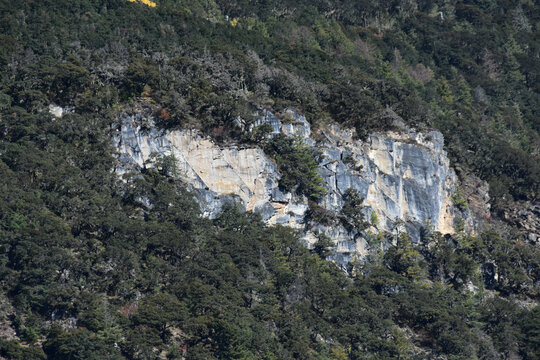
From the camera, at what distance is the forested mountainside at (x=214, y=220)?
63.8 meters

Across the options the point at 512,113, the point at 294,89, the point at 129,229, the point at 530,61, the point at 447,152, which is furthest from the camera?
the point at 530,61

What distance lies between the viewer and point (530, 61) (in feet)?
437

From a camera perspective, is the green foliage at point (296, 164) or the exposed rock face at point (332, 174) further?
the green foliage at point (296, 164)

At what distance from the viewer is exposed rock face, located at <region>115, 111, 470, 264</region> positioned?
79125mm

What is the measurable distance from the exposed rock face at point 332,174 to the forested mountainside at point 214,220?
765 millimetres

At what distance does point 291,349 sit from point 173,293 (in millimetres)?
8793

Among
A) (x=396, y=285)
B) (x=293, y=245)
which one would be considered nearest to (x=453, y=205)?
(x=396, y=285)

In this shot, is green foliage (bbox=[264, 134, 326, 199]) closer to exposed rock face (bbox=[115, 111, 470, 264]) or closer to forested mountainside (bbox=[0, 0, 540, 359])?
forested mountainside (bbox=[0, 0, 540, 359])

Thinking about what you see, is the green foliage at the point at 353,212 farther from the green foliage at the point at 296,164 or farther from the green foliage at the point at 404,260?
the green foliage at the point at 404,260

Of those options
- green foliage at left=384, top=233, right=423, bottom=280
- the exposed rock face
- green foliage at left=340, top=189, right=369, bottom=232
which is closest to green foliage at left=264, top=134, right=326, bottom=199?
the exposed rock face

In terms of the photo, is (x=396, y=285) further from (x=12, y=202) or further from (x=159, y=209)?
(x=12, y=202)

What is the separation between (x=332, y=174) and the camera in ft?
276

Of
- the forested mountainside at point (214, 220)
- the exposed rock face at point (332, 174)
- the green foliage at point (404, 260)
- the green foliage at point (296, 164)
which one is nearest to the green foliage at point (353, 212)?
the forested mountainside at point (214, 220)

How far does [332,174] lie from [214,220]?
12.0m
